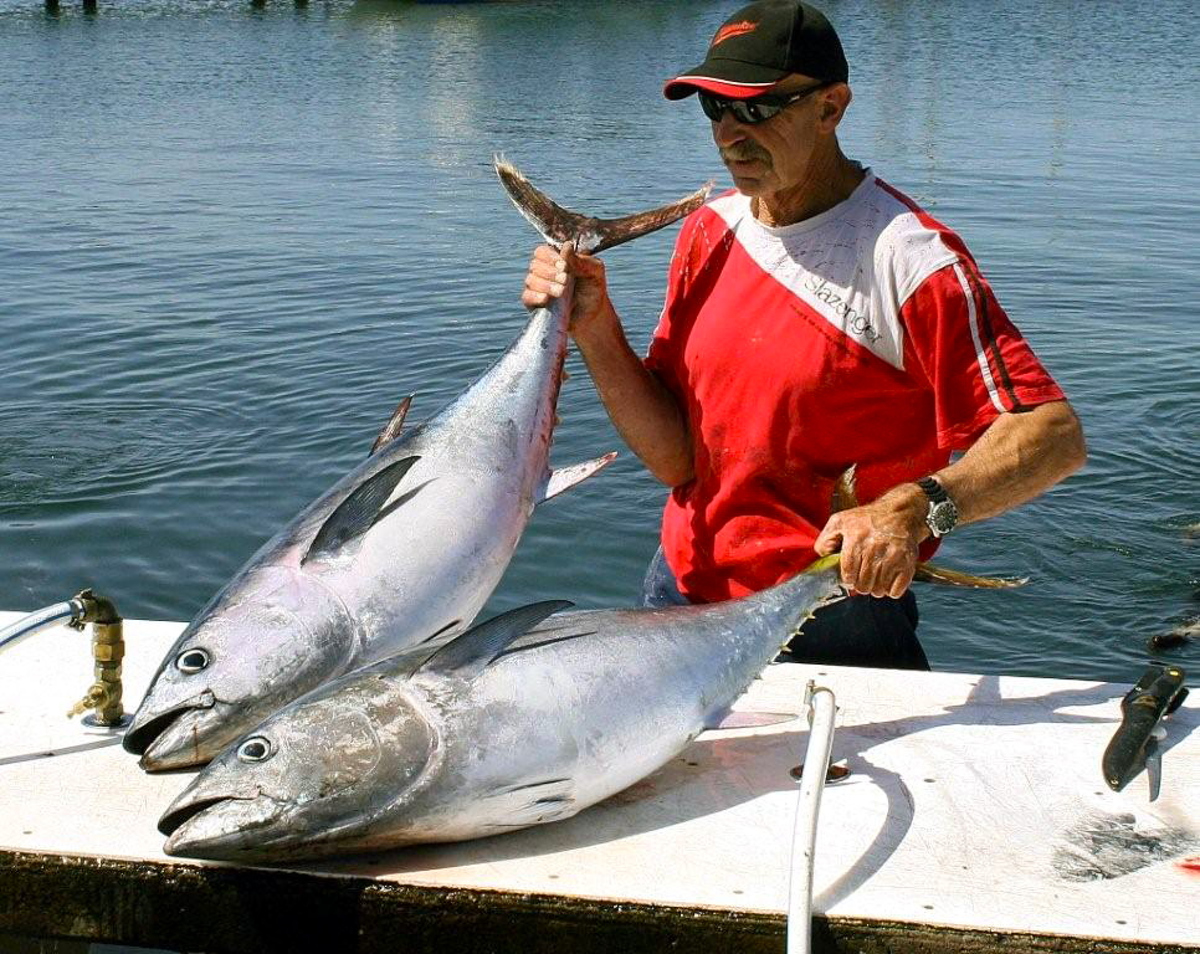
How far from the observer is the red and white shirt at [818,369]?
337 centimetres

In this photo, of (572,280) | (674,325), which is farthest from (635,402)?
(572,280)

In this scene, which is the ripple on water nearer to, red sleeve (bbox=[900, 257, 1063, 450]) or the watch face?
red sleeve (bbox=[900, 257, 1063, 450])

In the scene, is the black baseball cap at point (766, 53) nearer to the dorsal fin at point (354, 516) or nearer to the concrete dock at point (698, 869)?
the dorsal fin at point (354, 516)

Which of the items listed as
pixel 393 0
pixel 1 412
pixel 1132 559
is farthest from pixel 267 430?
pixel 393 0

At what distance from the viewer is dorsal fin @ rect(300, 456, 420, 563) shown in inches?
133

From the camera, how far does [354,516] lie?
3449mm

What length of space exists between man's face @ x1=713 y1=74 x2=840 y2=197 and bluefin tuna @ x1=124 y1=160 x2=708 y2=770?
402 millimetres

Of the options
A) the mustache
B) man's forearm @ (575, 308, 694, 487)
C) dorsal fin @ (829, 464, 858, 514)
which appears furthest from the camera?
man's forearm @ (575, 308, 694, 487)

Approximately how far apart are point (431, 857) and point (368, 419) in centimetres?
703

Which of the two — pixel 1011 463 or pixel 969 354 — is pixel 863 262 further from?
pixel 1011 463

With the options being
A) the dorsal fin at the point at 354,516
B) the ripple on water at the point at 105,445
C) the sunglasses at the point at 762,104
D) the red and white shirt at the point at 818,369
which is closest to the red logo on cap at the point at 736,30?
the sunglasses at the point at 762,104

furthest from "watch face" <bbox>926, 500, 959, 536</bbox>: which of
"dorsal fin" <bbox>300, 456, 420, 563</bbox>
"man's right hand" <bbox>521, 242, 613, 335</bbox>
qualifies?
"dorsal fin" <bbox>300, 456, 420, 563</bbox>

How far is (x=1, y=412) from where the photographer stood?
9648mm

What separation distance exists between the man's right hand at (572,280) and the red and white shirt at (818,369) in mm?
223
